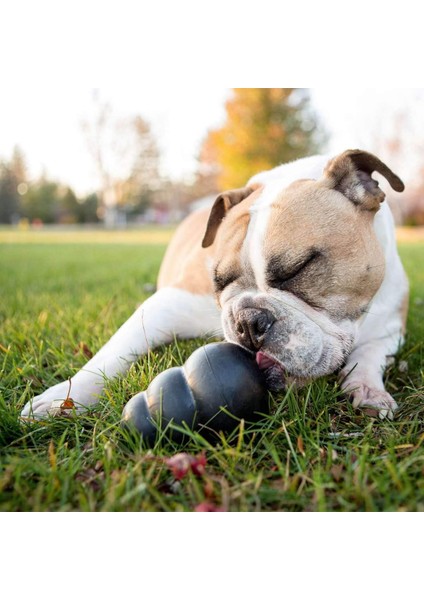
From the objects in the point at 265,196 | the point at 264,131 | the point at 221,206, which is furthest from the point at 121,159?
the point at 265,196

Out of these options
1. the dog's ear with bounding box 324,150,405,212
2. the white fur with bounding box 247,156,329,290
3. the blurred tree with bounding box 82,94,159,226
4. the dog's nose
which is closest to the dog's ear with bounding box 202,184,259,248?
the white fur with bounding box 247,156,329,290

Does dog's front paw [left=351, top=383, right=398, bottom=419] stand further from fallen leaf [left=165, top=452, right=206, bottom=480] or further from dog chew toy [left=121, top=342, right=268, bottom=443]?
fallen leaf [left=165, top=452, right=206, bottom=480]

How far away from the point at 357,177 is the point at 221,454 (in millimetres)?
1826

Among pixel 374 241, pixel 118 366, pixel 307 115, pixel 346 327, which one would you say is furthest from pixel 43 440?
pixel 307 115

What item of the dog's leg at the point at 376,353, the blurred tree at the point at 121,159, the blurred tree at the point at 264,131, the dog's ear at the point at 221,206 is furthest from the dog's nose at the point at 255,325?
the blurred tree at the point at 121,159

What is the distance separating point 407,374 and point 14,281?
5.51 meters

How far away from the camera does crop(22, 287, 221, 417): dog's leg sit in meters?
2.73

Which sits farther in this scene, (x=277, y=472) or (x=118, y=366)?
(x=118, y=366)

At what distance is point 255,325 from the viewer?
2.52m

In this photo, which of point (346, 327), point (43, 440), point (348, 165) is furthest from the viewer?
point (348, 165)

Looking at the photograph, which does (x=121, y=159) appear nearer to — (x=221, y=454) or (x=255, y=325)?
(x=255, y=325)

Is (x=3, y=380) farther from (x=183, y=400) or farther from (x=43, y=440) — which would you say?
(x=183, y=400)

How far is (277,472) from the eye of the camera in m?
1.95

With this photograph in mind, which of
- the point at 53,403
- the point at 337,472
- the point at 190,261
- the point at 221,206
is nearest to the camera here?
the point at 337,472
